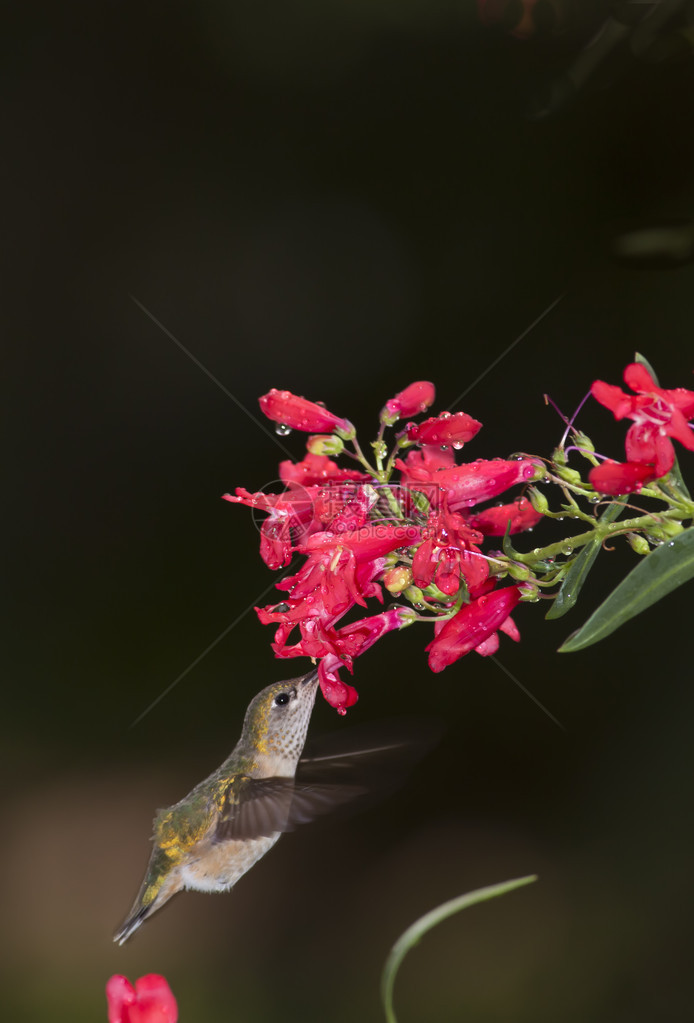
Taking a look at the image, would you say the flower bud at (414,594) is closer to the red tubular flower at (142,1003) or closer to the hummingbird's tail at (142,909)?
the red tubular flower at (142,1003)

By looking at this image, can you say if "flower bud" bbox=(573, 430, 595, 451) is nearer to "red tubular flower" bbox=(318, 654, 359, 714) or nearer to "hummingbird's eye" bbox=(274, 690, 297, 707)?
"red tubular flower" bbox=(318, 654, 359, 714)

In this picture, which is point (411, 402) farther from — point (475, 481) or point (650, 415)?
point (650, 415)

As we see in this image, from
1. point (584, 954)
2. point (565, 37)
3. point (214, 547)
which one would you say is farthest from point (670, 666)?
point (565, 37)

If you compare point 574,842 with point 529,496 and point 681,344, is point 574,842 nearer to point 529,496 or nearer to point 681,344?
point 681,344

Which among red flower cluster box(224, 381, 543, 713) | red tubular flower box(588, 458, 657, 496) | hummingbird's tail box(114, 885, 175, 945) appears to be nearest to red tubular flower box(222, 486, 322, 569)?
red flower cluster box(224, 381, 543, 713)

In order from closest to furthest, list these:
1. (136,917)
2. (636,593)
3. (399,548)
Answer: (636,593) < (399,548) < (136,917)

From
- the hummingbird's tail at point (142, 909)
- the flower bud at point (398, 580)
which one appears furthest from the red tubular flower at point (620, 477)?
the hummingbird's tail at point (142, 909)

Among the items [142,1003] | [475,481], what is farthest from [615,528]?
[142,1003]
